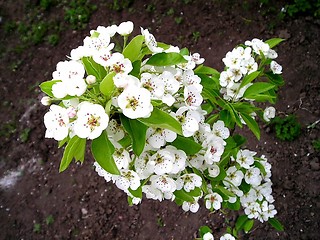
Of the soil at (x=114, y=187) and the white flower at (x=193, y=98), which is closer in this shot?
the white flower at (x=193, y=98)

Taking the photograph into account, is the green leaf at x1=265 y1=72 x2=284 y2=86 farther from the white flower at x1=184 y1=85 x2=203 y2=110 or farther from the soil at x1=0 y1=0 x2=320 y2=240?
the soil at x1=0 y1=0 x2=320 y2=240

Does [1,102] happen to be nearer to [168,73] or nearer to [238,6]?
[238,6]

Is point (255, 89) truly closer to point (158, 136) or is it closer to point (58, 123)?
point (158, 136)

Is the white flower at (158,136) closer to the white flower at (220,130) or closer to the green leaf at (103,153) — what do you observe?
the green leaf at (103,153)

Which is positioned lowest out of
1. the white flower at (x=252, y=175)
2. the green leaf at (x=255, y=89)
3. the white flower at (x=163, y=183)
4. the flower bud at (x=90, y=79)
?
the white flower at (x=252, y=175)

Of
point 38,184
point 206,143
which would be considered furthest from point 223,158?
point 38,184

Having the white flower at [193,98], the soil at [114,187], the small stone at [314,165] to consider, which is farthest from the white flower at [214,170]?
the small stone at [314,165]

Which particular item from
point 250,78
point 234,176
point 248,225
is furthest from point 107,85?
point 248,225
